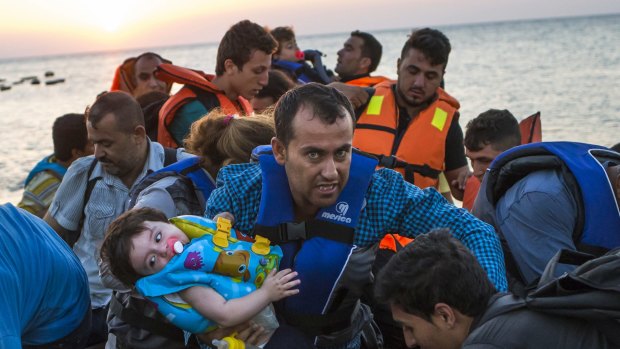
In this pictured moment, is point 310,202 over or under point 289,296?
over

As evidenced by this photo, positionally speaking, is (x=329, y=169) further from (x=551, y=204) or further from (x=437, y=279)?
(x=551, y=204)

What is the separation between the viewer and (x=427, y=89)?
5.01 meters

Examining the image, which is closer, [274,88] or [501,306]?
[501,306]

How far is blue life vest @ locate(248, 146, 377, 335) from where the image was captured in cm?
255

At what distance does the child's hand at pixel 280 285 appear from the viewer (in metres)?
2.43

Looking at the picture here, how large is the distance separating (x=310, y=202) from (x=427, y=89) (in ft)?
8.57

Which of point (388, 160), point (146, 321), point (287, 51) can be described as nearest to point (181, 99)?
point (388, 160)

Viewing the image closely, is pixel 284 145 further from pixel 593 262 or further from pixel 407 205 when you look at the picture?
pixel 593 262

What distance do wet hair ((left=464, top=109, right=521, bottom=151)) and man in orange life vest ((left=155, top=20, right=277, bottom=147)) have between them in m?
1.44

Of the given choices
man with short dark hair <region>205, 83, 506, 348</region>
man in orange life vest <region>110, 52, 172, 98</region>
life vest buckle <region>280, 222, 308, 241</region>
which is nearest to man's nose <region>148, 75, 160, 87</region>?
man in orange life vest <region>110, 52, 172, 98</region>

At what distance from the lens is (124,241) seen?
8.33ft

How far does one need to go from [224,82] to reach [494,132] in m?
1.78

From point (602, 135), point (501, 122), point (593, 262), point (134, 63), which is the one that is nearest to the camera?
point (593, 262)

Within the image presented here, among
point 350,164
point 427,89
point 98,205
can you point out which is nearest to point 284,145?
point 350,164
